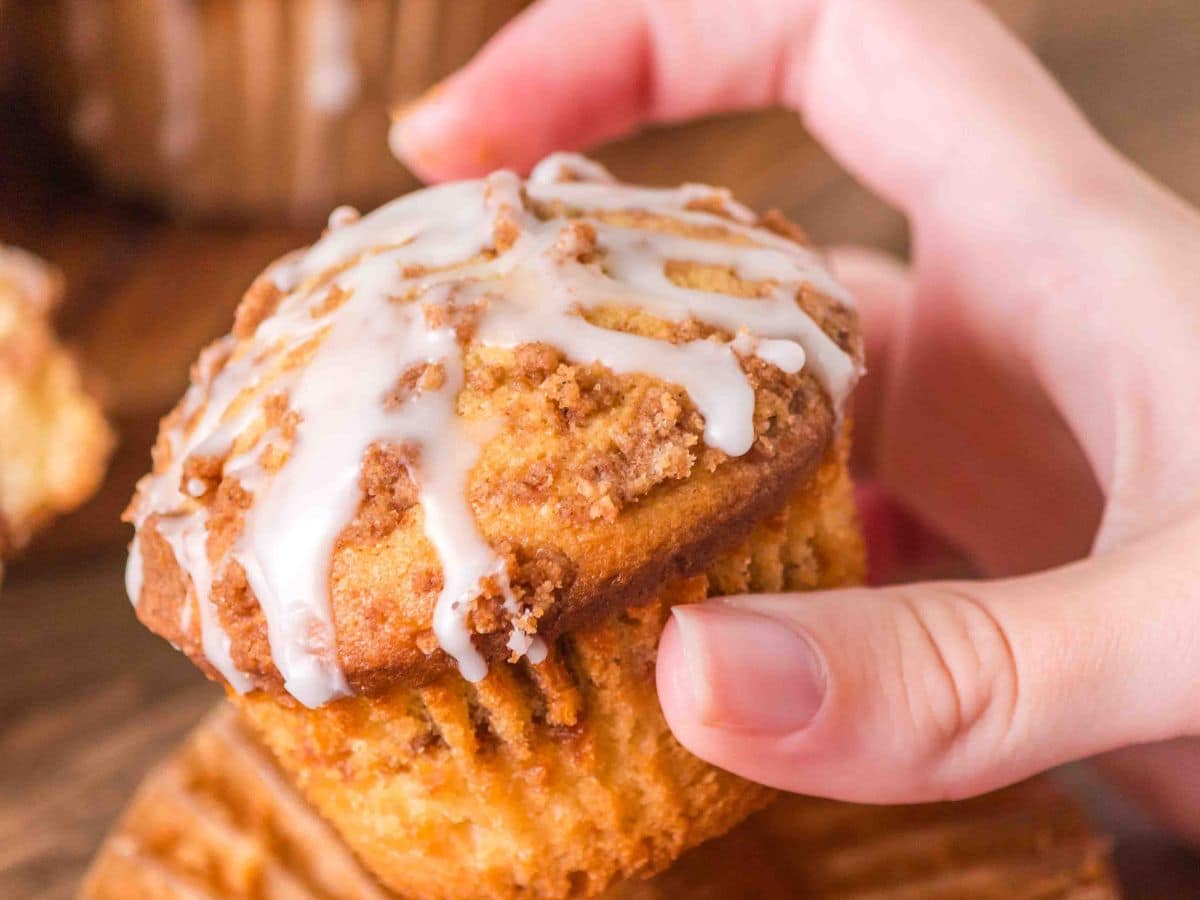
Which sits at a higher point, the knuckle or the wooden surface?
the knuckle

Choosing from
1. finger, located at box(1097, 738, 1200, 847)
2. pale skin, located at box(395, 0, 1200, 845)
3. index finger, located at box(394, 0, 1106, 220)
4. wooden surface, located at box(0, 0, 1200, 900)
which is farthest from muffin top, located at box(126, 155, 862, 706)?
wooden surface, located at box(0, 0, 1200, 900)

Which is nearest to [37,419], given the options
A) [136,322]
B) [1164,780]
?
[136,322]

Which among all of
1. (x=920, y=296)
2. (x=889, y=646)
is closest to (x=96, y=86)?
(x=920, y=296)

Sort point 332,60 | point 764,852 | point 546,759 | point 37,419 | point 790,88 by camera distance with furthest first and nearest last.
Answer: point 332,60 < point 37,419 < point 790,88 < point 764,852 < point 546,759

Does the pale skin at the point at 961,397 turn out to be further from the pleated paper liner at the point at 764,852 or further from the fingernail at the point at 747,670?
the pleated paper liner at the point at 764,852

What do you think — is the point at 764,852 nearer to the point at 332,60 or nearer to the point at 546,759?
the point at 546,759

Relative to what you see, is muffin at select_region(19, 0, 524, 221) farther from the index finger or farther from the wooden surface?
the index finger
